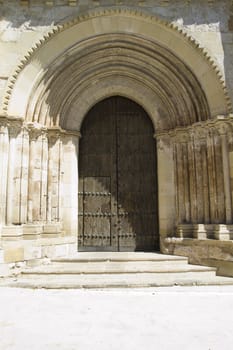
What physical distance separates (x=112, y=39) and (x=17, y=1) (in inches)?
83.6

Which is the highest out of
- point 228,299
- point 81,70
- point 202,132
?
point 81,70

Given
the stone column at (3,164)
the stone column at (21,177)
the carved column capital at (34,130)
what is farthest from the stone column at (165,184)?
the stone column at (3,164)

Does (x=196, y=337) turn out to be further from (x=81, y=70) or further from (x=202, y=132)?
(x=81, y=70)

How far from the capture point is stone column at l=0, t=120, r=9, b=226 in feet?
19.3

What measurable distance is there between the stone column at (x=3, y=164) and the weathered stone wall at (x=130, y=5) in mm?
1385

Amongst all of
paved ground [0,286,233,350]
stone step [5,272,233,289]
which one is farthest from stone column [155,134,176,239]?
paved ground [0,286,233,350]

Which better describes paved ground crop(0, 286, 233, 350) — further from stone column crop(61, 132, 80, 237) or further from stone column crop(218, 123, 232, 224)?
stone column crop(61, 132, 80, 237)

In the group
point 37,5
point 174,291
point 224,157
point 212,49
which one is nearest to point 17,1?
point 37,5

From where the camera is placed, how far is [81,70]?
691 cm

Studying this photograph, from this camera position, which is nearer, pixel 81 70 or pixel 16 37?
pixel 16 37

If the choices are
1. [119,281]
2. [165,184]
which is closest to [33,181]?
[119,281]

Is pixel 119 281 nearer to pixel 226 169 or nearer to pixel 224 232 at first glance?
pixel 224 232

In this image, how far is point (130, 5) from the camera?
6.55 m

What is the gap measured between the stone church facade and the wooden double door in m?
0.02
